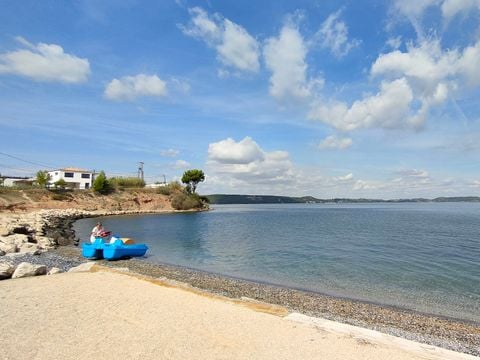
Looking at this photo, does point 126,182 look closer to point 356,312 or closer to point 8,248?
point 8,248

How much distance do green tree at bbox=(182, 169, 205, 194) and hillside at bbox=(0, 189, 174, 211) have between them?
10.6m

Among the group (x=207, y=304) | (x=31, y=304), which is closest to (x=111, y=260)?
(x=31, y=304)

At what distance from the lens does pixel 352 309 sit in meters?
11.9

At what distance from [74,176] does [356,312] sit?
95.0 meters

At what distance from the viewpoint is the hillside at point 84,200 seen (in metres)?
56.8

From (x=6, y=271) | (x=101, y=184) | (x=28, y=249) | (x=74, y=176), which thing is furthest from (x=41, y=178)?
(x=6, y=271)

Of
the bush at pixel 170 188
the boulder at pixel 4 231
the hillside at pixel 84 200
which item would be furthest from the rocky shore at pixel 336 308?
the bush at pixel 170 188

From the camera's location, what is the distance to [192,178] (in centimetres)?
10481

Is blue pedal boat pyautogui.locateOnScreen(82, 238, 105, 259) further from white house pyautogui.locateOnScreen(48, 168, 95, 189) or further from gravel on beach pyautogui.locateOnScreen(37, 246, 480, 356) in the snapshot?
white house pyautogui.locateOnScreen(48, 168, 95, 189)

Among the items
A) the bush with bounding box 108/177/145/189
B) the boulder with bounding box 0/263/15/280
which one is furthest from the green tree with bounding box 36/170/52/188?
the boulder with bounding box 0/263/15/280

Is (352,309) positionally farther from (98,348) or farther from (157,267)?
(157,267)

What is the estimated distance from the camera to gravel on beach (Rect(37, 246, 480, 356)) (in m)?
9.16

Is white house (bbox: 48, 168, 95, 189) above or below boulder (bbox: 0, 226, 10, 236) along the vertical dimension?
above

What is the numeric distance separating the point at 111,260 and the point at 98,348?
15.8 m
